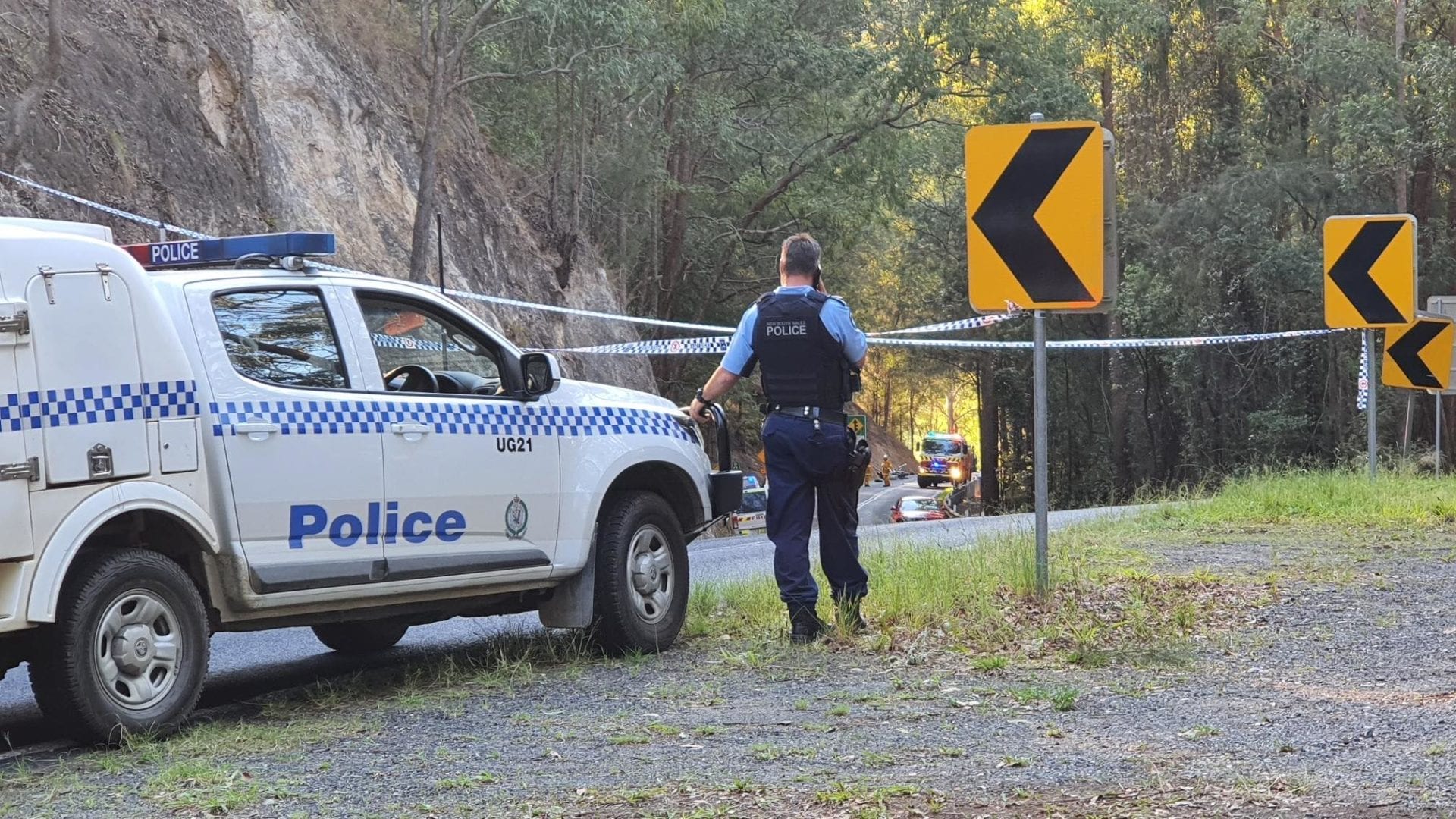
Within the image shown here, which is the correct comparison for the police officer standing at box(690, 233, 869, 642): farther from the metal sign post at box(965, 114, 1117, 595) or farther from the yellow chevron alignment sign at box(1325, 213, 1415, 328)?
the yellow chevron alignment sign at box(1325, 213, 1415, 328)

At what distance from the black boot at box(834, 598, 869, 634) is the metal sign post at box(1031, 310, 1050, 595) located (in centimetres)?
97

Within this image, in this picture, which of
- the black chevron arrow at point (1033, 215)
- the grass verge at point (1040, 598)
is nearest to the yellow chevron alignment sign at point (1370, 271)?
the grass verge at point (1040, 598)

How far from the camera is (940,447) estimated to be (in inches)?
3019

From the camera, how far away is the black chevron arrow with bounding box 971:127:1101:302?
26.1 ft

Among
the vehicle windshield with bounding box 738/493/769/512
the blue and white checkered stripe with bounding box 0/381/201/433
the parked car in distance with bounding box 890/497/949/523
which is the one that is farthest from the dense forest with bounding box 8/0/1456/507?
the blue and white checkered stripe with bounding box 0/381/201/433

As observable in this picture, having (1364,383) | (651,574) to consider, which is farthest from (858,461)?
(1364,383)

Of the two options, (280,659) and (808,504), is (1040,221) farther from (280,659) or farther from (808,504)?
(280,659)

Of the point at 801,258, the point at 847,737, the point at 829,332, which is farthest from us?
the point at 801,258

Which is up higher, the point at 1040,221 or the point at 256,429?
the point at 1040,221

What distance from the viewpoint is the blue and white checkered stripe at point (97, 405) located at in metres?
5.55

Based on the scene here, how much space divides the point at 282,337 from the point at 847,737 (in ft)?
9.56

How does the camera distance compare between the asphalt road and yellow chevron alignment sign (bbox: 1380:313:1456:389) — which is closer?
the asphalt road

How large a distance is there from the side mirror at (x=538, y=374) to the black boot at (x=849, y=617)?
1.77 m

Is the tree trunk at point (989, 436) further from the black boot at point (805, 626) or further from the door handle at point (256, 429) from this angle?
the door handle at point (256, 429)
